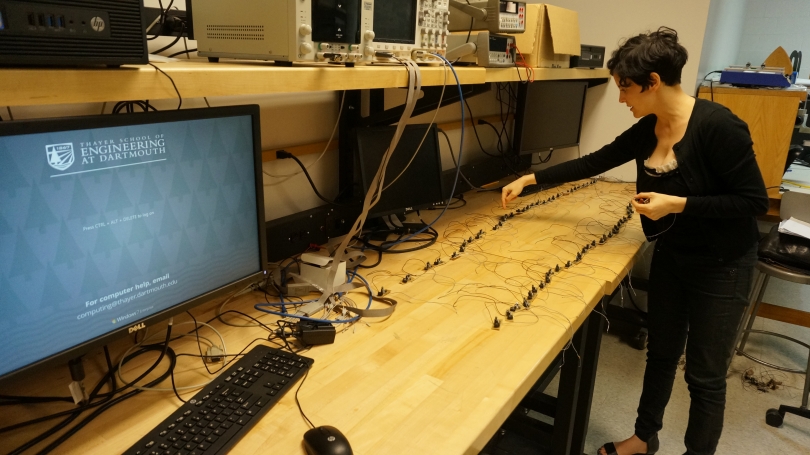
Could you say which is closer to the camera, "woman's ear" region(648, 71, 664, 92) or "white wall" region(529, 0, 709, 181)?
"woman's ear" region(648, 71, 664, 92)

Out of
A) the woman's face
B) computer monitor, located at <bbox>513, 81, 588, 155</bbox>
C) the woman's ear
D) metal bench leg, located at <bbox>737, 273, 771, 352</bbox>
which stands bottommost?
metal bench leg, located at <bbox>737, 273, 771, 352</bbox>

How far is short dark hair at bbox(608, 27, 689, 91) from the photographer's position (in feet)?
5.10

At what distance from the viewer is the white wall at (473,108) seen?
1.63 m

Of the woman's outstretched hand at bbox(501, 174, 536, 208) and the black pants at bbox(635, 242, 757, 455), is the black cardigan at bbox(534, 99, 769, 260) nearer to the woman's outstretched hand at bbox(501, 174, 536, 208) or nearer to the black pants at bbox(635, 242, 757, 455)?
the black pants at bbox(635, 242, 757, 455)

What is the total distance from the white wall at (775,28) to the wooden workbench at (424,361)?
3922 millimetres

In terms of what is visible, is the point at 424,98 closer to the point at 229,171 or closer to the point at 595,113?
the point at 229,171

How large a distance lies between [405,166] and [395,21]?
60cm

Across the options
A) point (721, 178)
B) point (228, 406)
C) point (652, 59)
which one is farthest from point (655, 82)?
point (228, 406)

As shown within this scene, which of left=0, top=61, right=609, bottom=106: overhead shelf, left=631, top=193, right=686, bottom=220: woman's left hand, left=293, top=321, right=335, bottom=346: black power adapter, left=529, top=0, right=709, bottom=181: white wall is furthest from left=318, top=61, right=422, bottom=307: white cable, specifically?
left=529, top=0, right=709, bottom=181: white wall

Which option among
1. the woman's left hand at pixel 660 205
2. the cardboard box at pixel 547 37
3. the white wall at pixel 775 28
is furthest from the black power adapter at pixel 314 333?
the white wall at pixel 775 28

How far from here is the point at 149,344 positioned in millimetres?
1135

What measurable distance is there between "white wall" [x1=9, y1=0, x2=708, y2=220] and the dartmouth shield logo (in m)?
0.45

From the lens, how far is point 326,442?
0.82m

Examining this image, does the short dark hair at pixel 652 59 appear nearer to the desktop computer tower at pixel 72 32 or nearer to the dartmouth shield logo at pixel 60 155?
the desktop computer tower at pixel 72 32
